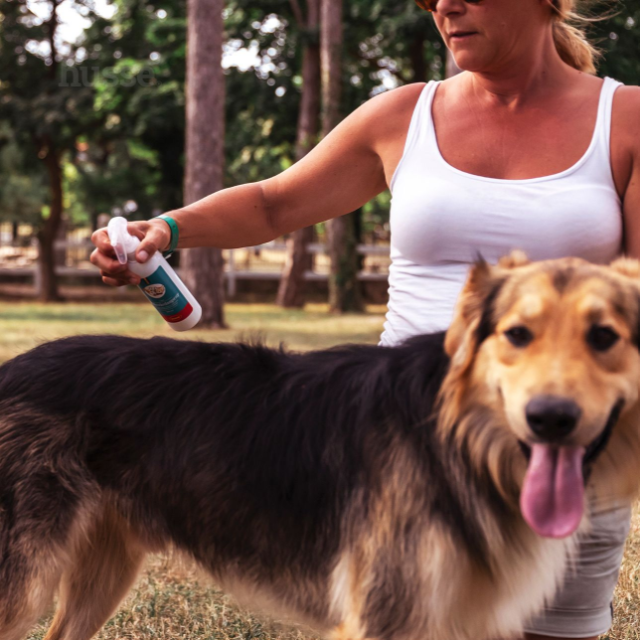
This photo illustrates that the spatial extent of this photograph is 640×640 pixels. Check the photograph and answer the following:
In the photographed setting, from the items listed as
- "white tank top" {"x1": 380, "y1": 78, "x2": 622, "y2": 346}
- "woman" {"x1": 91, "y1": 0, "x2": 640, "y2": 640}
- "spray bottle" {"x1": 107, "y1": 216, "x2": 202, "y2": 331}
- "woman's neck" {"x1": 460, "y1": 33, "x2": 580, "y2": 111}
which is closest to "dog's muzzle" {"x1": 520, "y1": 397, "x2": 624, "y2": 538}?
"woman" {"x1": 91, "y1": 0, "x2": 640, "y2": 640}

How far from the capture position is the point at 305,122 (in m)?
23.3

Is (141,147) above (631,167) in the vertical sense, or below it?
above

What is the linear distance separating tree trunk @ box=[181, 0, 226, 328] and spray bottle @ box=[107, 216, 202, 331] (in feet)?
42.3

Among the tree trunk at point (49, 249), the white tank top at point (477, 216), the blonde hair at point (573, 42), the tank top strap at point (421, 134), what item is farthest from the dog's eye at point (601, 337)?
the tree trunk at point (49, 249)

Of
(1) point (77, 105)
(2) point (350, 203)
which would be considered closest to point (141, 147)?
(1) point (77, 105)

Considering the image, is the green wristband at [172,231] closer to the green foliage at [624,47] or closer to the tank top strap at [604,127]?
the tank top strap at [604,127]

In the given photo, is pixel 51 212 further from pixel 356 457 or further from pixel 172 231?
pixel 356 457

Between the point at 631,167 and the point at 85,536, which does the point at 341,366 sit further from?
the point at 631,167

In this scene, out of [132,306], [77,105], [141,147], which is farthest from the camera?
[141,147]

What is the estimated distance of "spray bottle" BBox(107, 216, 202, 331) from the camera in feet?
10.8

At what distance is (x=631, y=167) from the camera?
3.29 metres

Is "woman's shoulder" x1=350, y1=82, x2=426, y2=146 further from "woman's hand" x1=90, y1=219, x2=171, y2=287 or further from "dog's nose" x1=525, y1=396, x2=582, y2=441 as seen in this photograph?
"dog's nose" x1=525, y1=396, x2=582, y2=441

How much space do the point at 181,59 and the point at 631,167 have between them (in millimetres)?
24329

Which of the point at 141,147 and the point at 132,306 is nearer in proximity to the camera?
the point at 132,306
